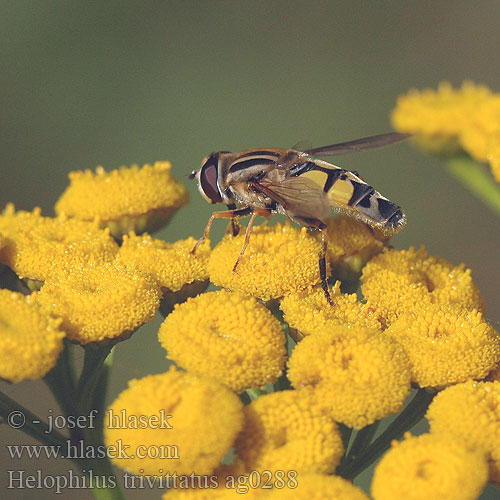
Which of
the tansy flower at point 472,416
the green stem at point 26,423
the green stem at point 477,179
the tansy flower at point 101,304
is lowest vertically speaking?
the tansy flower at point 472,416

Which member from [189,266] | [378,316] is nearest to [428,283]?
[378,316]

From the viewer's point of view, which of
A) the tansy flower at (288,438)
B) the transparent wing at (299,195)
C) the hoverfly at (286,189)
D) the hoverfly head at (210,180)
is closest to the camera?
the tansy flower at (288,438)

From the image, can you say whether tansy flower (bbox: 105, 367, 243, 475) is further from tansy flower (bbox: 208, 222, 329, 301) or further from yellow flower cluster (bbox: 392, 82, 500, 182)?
yellow flower cluster (bbox: 392, 82, 500, 182)

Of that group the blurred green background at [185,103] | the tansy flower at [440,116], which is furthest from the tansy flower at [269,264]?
the blurred green background at [185,103]

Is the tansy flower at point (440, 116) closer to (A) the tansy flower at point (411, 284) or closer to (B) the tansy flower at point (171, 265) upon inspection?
(A) the tansy flower at point (411, 284)

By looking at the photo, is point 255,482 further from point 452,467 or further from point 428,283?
point 428,283

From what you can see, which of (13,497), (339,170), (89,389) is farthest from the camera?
(13,497)

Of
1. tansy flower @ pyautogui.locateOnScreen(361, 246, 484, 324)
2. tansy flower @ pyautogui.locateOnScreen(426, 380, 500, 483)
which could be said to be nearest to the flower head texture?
tansy flower @ pyautogui.locateOnScreen(361, 246, 484, 324)

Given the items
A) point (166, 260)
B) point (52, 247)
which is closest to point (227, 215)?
point (166, 260)
